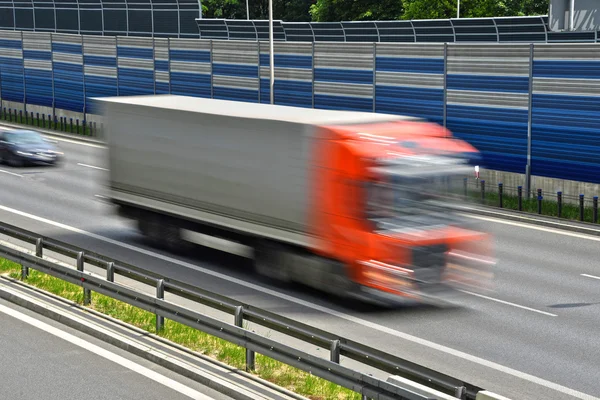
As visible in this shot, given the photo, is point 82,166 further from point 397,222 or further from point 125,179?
point 397,222

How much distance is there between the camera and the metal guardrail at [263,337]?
30.0ft

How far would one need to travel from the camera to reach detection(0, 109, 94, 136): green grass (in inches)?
1785

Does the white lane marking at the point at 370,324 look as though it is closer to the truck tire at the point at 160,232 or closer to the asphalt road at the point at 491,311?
the asphalt road at the point at 491,311

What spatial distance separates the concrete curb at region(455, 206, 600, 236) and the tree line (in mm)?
50741

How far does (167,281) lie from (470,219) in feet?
17.9

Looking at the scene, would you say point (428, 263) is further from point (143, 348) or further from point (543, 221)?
point (543, 221)

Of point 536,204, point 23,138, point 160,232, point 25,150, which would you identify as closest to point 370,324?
point 160,232

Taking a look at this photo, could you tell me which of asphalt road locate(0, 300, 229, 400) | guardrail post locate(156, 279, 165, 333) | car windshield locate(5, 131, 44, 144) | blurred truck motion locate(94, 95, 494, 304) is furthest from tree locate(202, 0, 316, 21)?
asphalt road locate(0, 300, 229, 400)

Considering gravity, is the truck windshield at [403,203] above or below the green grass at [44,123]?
above

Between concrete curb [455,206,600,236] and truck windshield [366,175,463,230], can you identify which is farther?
concrete curb [455,206,600,236]

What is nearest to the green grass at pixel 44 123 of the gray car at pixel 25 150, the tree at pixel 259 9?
the gray car at pixel 25 150

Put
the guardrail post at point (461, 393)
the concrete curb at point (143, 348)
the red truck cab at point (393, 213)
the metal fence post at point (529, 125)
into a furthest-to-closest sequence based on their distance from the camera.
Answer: the metal fence post at point (529, 125) < the red truck cab at point (393, 213) < the concrete curb at point (143, 348) < the guardrail post at point (461, 393)

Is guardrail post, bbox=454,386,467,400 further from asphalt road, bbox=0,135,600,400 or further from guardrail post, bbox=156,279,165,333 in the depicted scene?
guardrail post, bbox=156,279,165,333

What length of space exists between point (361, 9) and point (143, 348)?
72555mm
